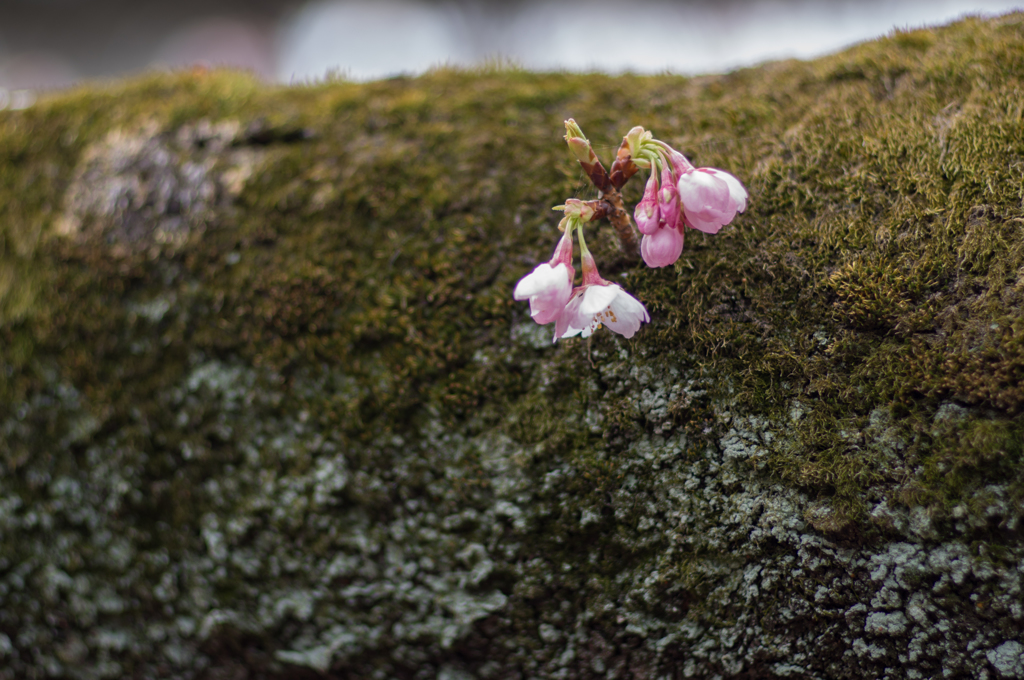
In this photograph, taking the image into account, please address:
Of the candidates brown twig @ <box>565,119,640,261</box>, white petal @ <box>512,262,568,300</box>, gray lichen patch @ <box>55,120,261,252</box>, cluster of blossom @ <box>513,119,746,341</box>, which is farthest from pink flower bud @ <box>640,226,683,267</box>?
gray lichen patch @ <box>55,120,261,252</box>

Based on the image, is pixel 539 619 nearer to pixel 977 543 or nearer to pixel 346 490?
pixel 346 490

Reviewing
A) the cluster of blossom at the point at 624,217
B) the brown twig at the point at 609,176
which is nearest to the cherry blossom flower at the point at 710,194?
the cluster of blossom at the point at 624,217

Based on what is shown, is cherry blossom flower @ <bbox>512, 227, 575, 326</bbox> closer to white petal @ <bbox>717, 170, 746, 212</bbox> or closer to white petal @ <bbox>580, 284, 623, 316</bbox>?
white petal @ <bbox>580, 284, 623, 316</bbox>

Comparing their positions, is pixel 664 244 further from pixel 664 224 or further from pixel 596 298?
pixel 596 298

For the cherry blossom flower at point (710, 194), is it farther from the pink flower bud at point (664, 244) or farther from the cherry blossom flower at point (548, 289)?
the cherry blossom flower at point (548, 289)

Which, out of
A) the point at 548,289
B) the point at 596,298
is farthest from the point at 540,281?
the point at 596,298
